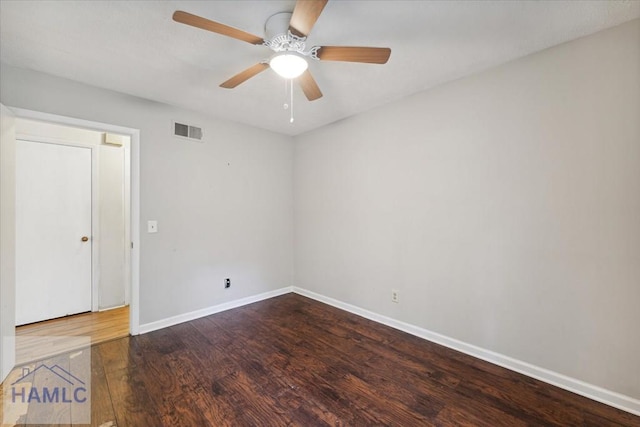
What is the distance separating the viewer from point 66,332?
2.82 metres

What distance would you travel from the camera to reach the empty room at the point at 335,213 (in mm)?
1674

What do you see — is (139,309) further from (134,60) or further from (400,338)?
(400,338)

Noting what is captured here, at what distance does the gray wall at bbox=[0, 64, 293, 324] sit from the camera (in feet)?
8.06

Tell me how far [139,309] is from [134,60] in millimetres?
2324

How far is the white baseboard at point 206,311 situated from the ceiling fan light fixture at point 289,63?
2.79 metres

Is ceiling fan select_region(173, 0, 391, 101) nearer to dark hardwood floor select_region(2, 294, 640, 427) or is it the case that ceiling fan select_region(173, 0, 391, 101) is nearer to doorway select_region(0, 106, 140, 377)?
doorway select_region(0, 106, 140, 377)

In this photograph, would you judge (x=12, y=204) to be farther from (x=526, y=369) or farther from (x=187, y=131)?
(x=526, y=369)

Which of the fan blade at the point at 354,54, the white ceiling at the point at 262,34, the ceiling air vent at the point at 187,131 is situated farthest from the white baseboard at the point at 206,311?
the fan blade at the point at 354,54

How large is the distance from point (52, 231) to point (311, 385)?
3.48m

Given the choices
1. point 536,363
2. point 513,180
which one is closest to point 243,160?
point 513,180

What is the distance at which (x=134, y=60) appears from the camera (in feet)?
6.81

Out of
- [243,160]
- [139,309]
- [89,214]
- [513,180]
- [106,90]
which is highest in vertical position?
[106,90]

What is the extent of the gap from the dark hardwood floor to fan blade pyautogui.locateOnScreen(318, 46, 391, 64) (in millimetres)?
2222

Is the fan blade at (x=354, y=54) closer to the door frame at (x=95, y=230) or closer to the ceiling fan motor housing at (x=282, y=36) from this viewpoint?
the ceiling fan motor housing at (x=282, y=36)
